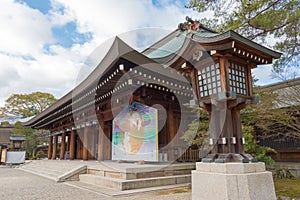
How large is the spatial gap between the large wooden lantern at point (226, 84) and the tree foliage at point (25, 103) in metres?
26.5

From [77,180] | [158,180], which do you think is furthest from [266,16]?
[77,180]

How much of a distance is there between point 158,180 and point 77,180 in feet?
11.4

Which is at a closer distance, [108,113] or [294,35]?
[294,35]

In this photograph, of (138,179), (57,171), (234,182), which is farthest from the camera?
(57,171)

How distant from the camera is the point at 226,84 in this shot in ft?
12.7

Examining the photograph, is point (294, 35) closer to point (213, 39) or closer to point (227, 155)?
point (213, 39)

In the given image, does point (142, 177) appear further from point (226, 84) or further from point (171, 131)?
point (226, 84)

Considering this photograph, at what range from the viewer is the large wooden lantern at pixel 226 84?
12.6ft

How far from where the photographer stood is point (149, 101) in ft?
24.3

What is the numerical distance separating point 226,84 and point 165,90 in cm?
360

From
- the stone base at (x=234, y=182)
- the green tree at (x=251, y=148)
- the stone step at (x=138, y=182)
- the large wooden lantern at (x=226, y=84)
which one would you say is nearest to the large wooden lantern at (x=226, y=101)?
the large wooden lantern at (x=226, y=84)

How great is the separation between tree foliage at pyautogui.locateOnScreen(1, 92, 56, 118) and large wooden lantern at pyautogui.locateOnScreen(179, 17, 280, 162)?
26457 mm

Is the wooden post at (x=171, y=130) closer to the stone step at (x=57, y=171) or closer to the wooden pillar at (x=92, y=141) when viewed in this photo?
the stone step at (x=57, y=171)

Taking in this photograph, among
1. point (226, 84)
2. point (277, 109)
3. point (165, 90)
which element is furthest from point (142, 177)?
point (277, 109)
